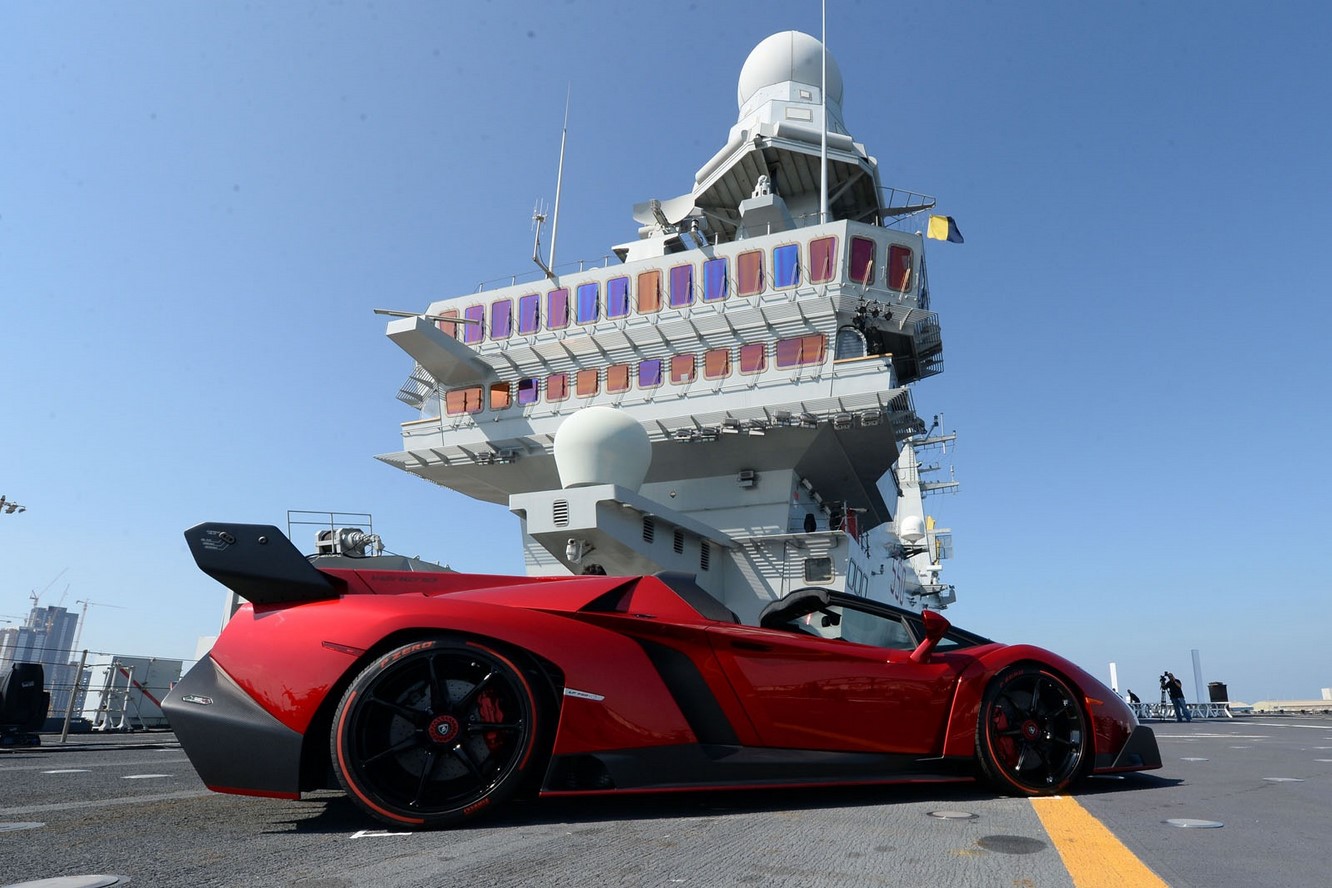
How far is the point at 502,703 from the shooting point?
339 cm

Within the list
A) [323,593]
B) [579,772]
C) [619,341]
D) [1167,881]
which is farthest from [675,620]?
[619,341]

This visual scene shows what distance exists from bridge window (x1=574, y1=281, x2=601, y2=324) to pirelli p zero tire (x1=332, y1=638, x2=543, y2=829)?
2546 cm

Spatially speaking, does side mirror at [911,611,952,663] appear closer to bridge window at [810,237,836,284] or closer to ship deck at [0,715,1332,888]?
ship deck at [0,715,1332,888]

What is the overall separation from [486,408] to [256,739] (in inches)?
1007

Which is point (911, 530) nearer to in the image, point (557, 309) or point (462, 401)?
point (557, 309)

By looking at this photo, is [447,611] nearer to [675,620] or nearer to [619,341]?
[675,620]

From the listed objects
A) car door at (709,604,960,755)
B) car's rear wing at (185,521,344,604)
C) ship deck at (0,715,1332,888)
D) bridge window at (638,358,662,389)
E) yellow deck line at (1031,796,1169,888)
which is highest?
bridge window at (638,358,662,389)

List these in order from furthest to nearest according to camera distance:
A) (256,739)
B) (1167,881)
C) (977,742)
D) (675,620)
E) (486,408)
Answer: (486,408), (977,742), (675,620), (256,739), (1167,881)

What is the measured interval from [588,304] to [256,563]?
25561 millimetres

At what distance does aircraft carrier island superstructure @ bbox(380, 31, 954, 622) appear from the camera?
22750mm

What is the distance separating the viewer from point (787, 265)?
86.4 feet

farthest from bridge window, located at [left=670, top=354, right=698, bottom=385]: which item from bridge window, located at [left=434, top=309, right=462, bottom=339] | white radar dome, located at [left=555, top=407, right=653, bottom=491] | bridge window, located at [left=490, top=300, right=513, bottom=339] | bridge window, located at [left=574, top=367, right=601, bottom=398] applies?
bridge window, located at [left=434, top=309, right=462, bottom=339]

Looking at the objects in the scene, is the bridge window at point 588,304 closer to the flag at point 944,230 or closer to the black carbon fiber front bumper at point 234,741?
the flag at point 944,230

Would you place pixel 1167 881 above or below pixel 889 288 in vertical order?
below
